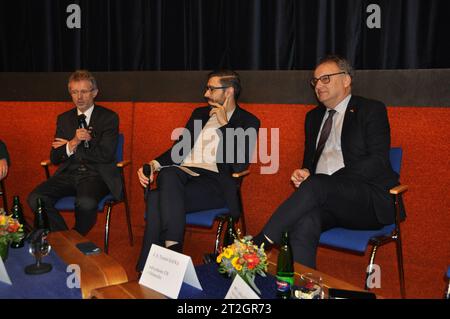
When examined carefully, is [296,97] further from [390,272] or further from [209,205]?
[390,272]

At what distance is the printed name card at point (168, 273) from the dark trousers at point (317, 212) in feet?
2.45

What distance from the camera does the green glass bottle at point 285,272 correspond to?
1767 mm

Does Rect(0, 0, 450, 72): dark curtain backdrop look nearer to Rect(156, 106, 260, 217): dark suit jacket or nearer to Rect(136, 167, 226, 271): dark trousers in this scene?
Rect(156, 106, 260, 217): dark suit jacket

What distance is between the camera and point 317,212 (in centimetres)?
259

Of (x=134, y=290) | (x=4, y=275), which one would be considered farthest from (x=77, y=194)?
(x=134, y=290)

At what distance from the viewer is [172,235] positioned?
287 cm

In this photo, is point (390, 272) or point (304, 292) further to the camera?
point (390, 272)

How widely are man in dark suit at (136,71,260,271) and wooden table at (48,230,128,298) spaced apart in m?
0.59

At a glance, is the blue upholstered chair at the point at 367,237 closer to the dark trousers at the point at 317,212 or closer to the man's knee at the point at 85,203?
the dark trousers at the point at 317,212

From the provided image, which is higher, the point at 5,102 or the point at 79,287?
the point at 5,102

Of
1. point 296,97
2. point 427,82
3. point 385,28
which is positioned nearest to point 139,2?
point 296,97

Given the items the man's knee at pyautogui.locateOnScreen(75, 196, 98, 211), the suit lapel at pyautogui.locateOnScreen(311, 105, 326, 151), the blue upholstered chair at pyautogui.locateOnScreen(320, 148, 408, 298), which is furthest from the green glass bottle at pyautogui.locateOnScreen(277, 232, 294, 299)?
the man's knee at pyautogui.locateOnScreen(75, 196, 98, 211)

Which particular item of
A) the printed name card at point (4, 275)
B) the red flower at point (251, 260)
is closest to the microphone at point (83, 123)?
the printed name card at point (4, 275)
